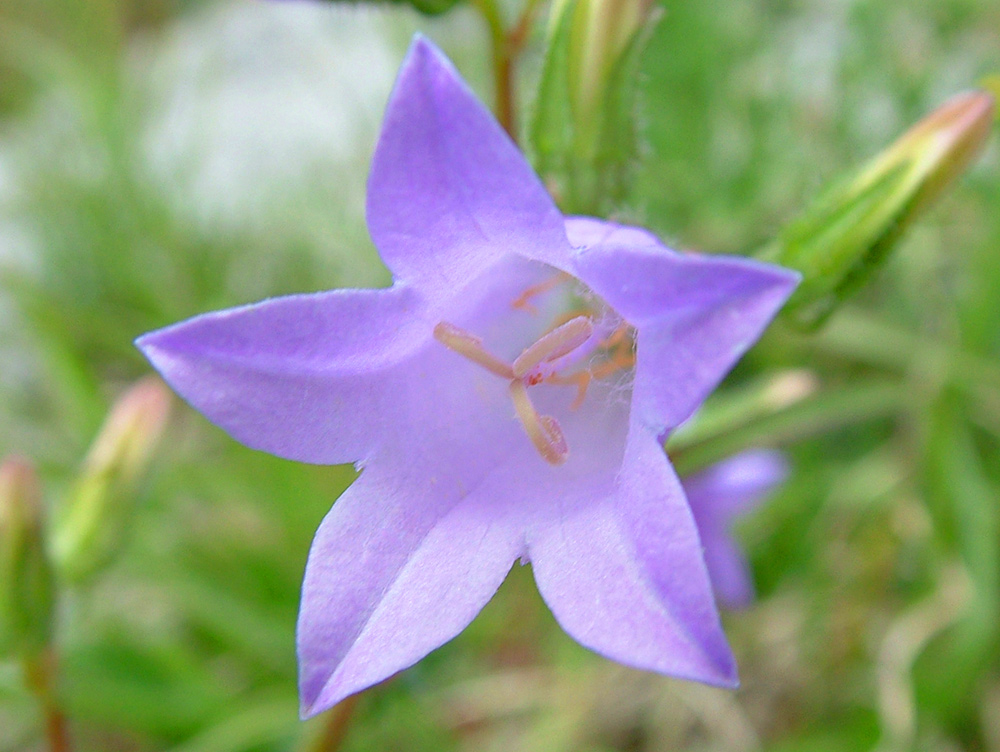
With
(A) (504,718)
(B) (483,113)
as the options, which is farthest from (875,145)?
(B) (483,113)

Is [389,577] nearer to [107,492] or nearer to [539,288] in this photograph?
[539,288]

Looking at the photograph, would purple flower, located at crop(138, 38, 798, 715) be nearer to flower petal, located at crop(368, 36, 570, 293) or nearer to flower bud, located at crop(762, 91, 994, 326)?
flower petal, located at crop(368, 36, 570, 293)

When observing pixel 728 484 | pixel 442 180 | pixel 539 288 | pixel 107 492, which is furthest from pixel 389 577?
pixel 728 484

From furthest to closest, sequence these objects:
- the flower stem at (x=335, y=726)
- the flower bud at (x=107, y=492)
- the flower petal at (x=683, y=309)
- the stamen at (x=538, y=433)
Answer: the flower bud at (x=107, y=492) → the flower stem at (x=335, y=726) → the stamen at (x=538, y=433) → the flower petal at (x=683, y=309)

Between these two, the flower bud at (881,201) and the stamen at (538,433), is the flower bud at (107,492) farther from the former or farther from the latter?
the flower bud at (881,201)

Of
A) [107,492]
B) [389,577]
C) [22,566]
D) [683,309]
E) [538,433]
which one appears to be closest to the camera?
[683,309]

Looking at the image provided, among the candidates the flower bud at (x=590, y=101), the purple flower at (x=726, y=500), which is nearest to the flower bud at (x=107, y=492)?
the flower bud at (x=590, y=101)
